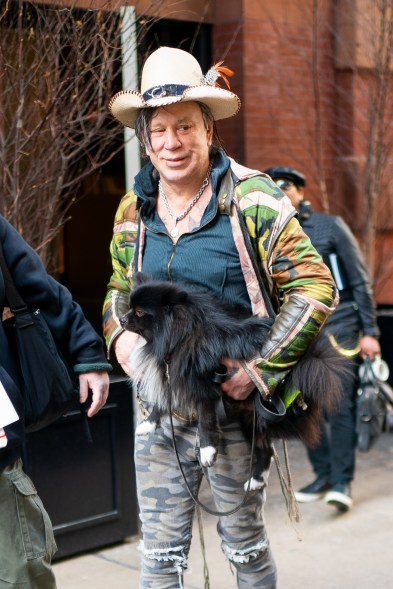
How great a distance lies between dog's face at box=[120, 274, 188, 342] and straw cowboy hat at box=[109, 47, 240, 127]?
64 cm

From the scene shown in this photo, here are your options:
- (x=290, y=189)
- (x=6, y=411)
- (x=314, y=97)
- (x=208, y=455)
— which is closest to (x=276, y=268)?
(x=208, y=455)

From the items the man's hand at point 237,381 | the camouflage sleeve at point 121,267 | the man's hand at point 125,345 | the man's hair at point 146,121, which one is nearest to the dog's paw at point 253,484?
the man's hand at point 237,381

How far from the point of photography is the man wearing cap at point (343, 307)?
19.5 feet

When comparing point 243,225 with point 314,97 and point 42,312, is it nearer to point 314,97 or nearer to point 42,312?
point 42,312

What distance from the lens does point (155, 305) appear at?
128 inches

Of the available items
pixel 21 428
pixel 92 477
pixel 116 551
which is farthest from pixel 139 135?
pixel 116 551

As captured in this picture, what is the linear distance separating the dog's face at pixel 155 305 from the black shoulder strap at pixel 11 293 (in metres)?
0.39

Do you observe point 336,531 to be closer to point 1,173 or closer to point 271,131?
point 1,173

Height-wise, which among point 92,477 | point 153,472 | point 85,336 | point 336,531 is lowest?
point 336,531

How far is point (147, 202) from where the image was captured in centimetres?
357

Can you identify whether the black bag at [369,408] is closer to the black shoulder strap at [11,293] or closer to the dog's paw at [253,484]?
the dog's paw at [253,484]

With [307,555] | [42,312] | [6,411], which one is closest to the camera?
[6,411]

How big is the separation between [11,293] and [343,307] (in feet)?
10.8

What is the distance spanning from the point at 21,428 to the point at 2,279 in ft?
1.52
